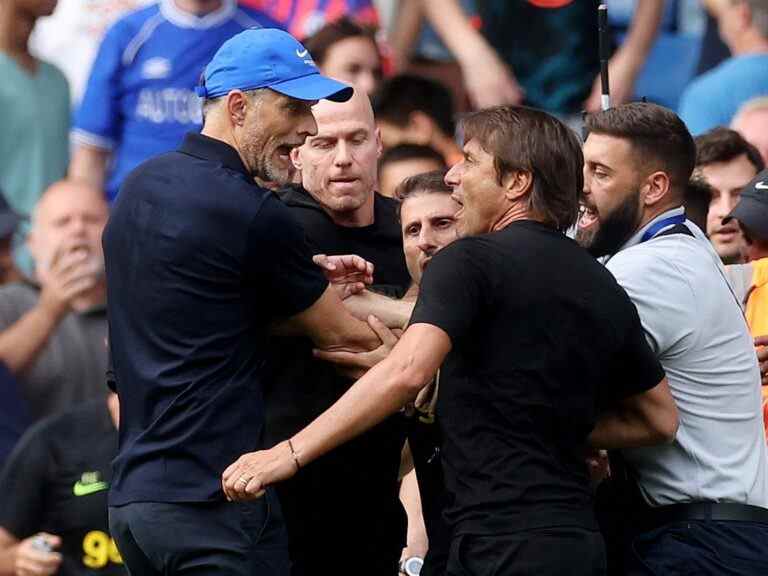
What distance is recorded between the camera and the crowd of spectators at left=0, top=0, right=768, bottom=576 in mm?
5801

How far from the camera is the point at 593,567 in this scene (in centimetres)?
489

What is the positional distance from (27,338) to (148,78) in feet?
4.53

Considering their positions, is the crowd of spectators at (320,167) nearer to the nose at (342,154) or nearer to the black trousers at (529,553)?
the nose at (342,154)

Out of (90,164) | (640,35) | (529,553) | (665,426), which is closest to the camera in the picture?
(529,553)

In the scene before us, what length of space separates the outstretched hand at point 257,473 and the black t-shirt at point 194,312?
0.81 feet

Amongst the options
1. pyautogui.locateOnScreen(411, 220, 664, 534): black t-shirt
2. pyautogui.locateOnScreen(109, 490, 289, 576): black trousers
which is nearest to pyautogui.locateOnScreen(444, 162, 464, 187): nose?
pyautogui.locateOnScreen(411, 220, 664, 534): black t-shirt

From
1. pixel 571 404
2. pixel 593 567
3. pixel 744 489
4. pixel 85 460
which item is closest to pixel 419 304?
pixel 571 404

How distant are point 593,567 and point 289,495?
3.72 feet

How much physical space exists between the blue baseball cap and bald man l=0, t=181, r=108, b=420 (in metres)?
3.10

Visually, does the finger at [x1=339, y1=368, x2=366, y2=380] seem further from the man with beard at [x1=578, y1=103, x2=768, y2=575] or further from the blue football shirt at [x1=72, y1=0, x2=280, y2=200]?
the blue football shirt at [x1=72, y1=0, x2=280, y2=200]

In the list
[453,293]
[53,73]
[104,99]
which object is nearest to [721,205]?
[453,293]

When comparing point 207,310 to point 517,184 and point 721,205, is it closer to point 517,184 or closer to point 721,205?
point 517,184

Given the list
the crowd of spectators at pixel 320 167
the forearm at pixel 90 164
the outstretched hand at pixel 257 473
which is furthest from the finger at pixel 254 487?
the forearm at pixel 90 164

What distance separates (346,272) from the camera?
5.46 metres
